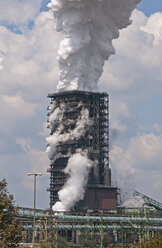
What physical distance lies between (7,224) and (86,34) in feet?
404

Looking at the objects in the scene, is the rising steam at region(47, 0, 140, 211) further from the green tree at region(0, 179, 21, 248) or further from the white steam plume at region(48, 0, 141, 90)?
the green tree at region(0, 179, 21, 248)

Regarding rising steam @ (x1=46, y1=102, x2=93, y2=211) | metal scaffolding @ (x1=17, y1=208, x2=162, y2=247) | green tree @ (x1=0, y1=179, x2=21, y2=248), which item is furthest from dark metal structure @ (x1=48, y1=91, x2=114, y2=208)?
green tree @ (x1=0, y1=179, x2=21, y2=248)

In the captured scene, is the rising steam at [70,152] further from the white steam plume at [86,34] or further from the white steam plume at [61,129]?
the white steam plume at [86,34]

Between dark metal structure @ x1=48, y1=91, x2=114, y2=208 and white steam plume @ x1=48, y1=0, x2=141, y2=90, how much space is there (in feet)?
21.4

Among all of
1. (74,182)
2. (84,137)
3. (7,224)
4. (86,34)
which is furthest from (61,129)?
(7,224)

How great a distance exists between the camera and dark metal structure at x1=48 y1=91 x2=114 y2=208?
186875 millimetres

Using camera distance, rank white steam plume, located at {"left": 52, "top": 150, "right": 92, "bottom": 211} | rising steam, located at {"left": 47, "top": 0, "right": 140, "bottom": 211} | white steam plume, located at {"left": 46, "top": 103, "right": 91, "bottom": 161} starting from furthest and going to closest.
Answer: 1. white steam plume, located at {"left": 46, "top": 103, "right": 91, "bottom": 161}
2. white steam plume, located at {"left": 52, "top": 150, "right": 92, "bottom": 211}
3. rising steam, located at {"left": 47, "top": 0, "right": 140, "bottom": 211}

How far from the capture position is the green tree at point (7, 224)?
172 ft

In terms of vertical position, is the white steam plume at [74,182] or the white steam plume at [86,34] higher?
the white steam plume at [86,34]

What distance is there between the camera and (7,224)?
54.4 metres

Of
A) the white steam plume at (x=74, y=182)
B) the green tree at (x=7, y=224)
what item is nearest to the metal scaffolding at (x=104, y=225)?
the white steam plume at (x=74, y=182)

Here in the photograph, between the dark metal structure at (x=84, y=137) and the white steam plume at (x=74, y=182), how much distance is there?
301 cm

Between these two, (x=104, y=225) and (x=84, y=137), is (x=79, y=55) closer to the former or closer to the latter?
(x=84, y=137)

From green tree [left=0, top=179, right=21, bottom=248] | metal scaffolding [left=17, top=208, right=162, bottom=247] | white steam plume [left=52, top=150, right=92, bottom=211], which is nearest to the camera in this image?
green tree [left=0, top=179, right=21, bottom=248]
